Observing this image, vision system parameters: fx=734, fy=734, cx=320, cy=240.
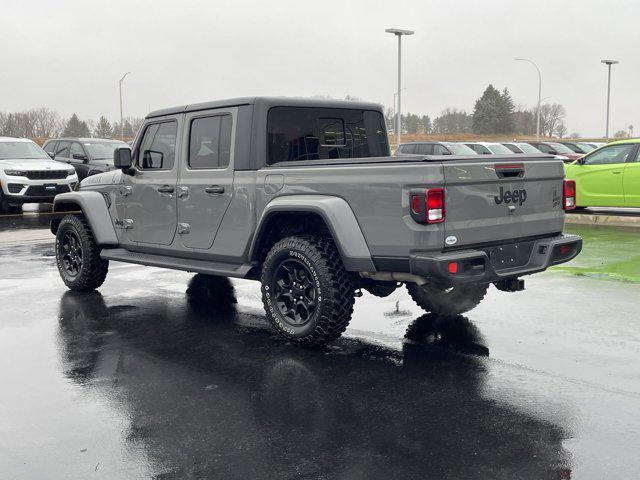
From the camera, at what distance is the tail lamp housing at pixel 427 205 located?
509cm

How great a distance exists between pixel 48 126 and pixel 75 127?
6910mm

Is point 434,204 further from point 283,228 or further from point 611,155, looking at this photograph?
point 611,155

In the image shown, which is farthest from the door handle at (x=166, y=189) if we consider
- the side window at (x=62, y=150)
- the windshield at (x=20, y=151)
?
the side window at (x=62, y=150)

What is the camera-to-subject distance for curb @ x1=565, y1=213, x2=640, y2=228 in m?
14.7

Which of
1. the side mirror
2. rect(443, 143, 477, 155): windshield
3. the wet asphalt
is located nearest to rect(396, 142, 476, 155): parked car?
rect(443, 143, 477, 155): windshield

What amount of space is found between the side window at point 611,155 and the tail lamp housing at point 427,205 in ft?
36.6

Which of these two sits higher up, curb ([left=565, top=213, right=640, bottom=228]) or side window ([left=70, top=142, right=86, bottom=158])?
side window ([left=70, top=142, right=86, bottom=158])

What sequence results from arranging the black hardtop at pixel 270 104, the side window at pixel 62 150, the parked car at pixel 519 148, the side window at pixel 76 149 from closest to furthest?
the black hardtop at pixel 270 104, the side window at pixel 76 149, the side window at pixel 62 150, the parked car at pixel 519 148

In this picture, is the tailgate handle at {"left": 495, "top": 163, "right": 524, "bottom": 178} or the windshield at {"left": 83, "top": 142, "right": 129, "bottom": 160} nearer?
the tailgate handle at {"left": 495, "top": 163, "right": 524, "bottom": 178}

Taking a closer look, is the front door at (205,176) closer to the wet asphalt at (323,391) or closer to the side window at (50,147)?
the wet asphalt at (323,391)

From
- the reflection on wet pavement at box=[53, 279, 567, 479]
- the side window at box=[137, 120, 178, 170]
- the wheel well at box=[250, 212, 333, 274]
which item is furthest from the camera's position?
the side window at box=[137, 120, 178, 170]

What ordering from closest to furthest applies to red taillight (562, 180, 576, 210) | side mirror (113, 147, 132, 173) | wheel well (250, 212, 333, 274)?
wheel well (250, 212, 333, 274) < red taillight (562, 180, 576, 210) < side mirror (113, 147, 132, 173)

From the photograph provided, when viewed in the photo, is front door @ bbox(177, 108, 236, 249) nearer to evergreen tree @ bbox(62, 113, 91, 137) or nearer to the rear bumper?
the rear bumper

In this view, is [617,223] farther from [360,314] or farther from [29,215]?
[29,215]
